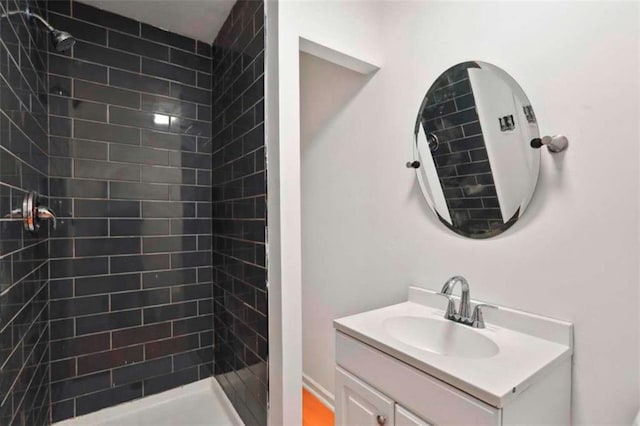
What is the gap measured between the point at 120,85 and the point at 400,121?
176cm

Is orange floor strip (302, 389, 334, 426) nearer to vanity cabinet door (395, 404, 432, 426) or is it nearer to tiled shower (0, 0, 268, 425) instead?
tiled shower (0, 0, 268, 425)

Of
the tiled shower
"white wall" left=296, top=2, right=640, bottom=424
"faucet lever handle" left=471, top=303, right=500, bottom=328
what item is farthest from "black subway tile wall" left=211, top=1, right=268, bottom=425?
"faucet lever handle" left=471, top=303, right=500, bottom=328

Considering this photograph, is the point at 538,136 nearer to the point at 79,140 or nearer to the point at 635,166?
the point at 635,166

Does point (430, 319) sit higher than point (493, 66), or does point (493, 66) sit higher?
point (493, 66)

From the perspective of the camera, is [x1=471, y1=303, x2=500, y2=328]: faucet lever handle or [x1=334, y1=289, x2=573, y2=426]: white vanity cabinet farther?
[x1=471, y1=303, x2=500, y2=328]: faucet lever handle

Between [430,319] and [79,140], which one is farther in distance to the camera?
[79,140]

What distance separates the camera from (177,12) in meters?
1.96

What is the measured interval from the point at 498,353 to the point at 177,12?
244 centimetres

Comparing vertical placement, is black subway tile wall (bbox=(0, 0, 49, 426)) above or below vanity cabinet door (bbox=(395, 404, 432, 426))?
above

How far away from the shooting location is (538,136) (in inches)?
43.7

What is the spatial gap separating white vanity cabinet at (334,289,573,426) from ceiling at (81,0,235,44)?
1.98m

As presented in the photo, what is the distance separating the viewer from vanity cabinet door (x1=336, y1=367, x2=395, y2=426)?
105 cm

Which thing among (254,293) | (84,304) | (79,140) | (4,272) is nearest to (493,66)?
(254,293)

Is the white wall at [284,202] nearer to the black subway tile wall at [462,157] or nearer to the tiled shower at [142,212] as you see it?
the tiled shower at [142,212]
